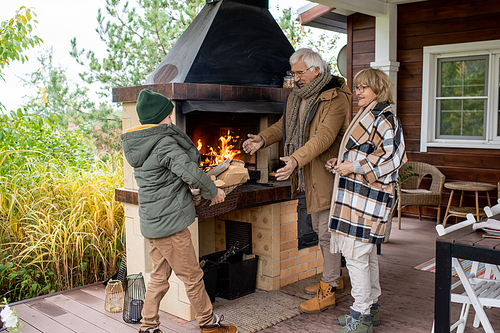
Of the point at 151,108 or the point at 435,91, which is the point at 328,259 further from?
the point at 435,91

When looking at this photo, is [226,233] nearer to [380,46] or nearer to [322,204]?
[322,204]

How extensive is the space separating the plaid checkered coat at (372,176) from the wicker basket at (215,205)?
762 millimetres

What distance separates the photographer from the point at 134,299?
11.1 feet

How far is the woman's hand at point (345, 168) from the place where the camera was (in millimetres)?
2850

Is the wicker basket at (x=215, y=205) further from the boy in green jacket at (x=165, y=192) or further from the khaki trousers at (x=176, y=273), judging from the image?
the khaki trousers at (x=176, y=273)

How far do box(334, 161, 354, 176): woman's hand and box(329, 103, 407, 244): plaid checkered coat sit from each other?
0.16 feet

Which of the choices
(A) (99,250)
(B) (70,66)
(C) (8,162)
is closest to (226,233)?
(A) (99,250)

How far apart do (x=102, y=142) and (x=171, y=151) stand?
844cm

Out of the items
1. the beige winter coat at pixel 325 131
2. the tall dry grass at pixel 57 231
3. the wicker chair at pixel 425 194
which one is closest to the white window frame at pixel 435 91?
the wicker chair at pixel 425 194

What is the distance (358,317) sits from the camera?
2.97 metres

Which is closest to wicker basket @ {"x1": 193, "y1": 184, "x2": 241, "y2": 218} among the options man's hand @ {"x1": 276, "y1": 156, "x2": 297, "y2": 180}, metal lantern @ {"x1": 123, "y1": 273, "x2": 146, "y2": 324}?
man's hand @ {"x1": 276, "y1": 156, "x2": 297, "y2": 180}

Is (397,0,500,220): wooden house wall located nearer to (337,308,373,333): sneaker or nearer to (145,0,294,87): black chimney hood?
(145,0,294,87): black chimney hood

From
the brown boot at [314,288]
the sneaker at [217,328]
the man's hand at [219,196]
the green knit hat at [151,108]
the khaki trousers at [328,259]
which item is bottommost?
the brown boot at [314,288]

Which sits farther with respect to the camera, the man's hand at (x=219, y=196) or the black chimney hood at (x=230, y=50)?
the black chimney hood at (x=230, y=50)
